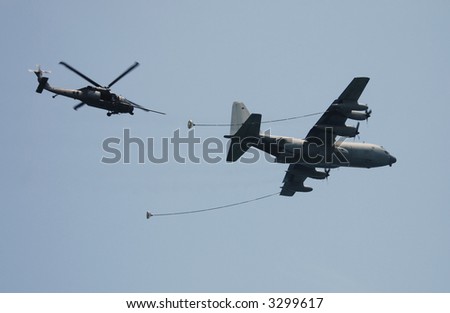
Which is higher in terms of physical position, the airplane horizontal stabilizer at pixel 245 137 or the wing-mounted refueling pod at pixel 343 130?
the wing-mounted refueling pod at pixel 343 130

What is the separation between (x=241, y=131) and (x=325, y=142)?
7.25 meters

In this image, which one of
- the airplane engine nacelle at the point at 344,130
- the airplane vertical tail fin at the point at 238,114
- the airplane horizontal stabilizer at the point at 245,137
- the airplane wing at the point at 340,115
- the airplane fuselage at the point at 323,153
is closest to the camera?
the airplane horizontal stabilizer at the point at 245,137

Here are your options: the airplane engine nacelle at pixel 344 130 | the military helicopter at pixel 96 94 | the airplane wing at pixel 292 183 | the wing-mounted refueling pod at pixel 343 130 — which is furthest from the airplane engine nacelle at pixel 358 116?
the military helicopter at pixel 96 94

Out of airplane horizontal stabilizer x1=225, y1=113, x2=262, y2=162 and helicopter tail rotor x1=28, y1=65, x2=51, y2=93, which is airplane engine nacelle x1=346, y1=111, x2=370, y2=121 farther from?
helicopter tail rotor x1=28, y1=65, x2=51, y2=93

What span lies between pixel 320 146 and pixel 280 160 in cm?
302

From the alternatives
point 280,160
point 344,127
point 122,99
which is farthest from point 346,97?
point 122,99

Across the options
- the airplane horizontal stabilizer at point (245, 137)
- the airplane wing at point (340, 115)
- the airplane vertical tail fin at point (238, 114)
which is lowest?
the airplane horizontal stabilizer at point (245, 137)

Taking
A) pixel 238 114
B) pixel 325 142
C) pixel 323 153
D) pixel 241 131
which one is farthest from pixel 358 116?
pixel 241 131

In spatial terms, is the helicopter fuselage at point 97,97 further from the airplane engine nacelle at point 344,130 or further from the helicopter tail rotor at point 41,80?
the airplane engine nacelle at point 344,130

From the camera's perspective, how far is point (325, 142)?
2483 inches

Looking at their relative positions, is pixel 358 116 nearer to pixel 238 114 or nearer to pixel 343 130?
pixel 343 130

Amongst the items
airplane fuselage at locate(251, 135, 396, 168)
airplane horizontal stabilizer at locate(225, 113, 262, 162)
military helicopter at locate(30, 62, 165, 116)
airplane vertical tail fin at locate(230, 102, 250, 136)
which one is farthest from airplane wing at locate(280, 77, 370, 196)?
military helicopter at locate(30, 62, 165, 116)

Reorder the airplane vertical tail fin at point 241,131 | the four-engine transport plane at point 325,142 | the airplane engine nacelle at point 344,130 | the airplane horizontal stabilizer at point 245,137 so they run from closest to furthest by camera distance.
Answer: the airplane horizontal stabilizer at point 245,137 → the airplane vertical tail fin at point 241,131 → the four-engine transport plane at point 325,142 → the airplane engine nacelle at point 344,130

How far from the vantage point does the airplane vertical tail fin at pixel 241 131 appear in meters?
A: 58.5
